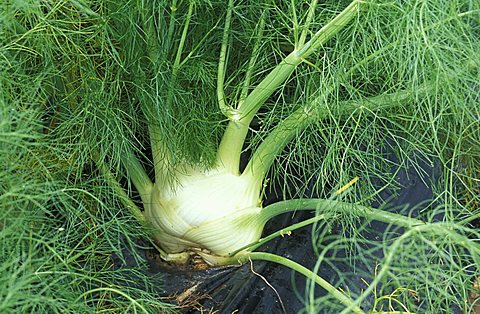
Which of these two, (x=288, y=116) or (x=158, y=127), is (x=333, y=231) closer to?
(x=288, y=116)

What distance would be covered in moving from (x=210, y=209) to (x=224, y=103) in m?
0.26

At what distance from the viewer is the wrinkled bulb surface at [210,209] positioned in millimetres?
1447

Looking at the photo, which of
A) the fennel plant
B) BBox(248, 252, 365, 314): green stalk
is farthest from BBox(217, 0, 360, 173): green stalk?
BBox(248, 252, 365, 314): green stalk

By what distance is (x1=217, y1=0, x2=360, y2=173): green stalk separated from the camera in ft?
3.91

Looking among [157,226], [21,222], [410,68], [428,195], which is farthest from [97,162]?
[428,195]

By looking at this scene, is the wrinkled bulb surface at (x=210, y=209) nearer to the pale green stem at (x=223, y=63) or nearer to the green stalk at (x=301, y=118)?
the green stalk at (x=301, y=118)

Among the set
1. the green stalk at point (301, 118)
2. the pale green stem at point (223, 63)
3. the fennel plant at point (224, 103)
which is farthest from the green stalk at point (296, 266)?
the pale green stem at point (223, 63)

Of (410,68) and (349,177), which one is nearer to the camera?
(410,68)

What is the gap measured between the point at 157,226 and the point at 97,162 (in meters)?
0.22

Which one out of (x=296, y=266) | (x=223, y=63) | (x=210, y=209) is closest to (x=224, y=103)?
(x=223, y=63)

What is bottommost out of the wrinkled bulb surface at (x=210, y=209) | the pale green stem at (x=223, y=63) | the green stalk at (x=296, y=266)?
the green stalk at (x=296, y=266)

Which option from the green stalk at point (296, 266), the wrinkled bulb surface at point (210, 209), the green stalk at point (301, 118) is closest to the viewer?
the green stalk at point (296, 266)

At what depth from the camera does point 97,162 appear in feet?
4.47

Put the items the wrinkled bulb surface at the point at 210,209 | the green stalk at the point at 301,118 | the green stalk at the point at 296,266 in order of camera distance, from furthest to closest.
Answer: the wrinkled bulb surface at the point at 210,209 → the green stalk at the point at 301,118 → the green stalk at the point at 296,266
